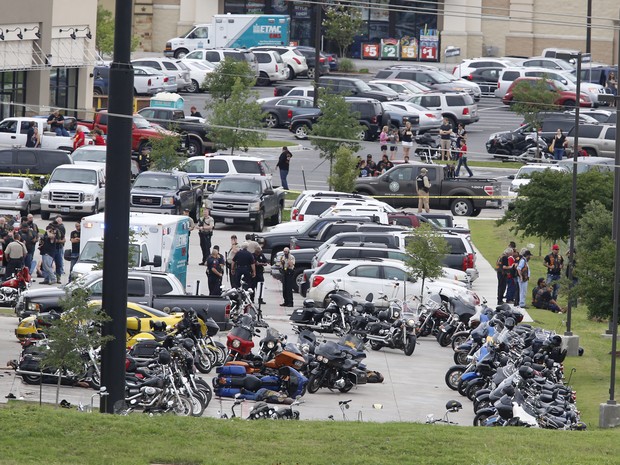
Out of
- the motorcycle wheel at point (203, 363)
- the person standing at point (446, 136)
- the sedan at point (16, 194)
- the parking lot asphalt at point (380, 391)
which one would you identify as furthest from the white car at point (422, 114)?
the motorcycle wheel at point (203, 363)

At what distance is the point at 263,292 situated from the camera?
114 ft

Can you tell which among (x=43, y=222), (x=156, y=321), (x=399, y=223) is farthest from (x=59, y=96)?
(x=156, y=321)

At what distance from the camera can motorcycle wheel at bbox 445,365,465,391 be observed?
24.4 m

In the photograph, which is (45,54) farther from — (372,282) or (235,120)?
(372,282)

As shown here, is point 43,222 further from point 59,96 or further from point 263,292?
point 59,96

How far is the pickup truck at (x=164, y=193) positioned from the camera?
40.2m

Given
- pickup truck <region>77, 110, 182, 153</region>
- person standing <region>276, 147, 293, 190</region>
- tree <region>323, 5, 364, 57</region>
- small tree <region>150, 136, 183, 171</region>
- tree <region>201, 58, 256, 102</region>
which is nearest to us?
small tree <region>150, 136, 183, 171</region>

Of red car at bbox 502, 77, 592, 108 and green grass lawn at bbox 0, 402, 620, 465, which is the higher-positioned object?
red car at bbox 502, 77, 592, 108

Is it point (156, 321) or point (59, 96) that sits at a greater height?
point (59, 96)

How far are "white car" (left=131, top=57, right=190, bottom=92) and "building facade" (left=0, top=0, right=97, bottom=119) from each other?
4.53 m

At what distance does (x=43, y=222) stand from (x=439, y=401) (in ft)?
65.8

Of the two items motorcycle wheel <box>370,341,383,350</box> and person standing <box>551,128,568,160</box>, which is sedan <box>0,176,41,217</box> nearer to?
motorcycle wheel <box>370,341,383,350</box>

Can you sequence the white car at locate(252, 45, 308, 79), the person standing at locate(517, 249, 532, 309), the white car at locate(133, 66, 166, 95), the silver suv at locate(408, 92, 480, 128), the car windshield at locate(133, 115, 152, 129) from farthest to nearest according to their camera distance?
the white car at locate(252, 45, 308, 79) < the white car at locate(133, 66, 166, 95) < the silver suv at locate(408, 92, 480, 128) < the car windshield at locate(133, 115, 152, 129) < the person standing at locate(517, 249, 532, 309)

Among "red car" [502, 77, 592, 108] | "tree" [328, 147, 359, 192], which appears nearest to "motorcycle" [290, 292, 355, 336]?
"tree" [328, 147, 359, 192]
